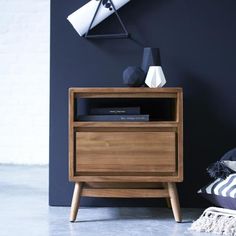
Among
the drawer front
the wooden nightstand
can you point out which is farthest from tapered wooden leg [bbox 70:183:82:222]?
the drawer front

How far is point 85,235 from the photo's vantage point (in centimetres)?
223

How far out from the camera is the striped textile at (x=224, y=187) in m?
2.30

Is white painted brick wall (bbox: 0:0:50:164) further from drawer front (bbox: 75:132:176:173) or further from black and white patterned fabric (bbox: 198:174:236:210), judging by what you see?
black and white patterned fabric (bbox: 198:174:236:210)

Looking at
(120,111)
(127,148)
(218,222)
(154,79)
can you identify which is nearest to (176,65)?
(154,79)

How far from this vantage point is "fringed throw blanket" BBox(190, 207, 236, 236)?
87.7 inches

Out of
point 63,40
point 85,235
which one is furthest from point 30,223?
point 63,40

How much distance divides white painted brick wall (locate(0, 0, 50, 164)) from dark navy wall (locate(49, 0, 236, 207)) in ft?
5.40

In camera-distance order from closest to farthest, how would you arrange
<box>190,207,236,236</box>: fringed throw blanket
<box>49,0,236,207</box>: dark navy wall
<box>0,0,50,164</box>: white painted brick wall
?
<box>190,207,236,236</box>: fringed throw blanket → <box>49,0,236,207</box>: dark navy wall → <box>0,0,50,164</box>: white painted brick wall

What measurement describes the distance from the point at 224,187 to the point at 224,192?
0.03m

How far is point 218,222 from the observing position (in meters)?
2.29

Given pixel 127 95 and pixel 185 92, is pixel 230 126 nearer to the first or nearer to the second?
pixel 185 92

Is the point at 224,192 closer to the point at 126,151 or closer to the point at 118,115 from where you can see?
the point at 126,151

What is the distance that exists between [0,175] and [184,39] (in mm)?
1902

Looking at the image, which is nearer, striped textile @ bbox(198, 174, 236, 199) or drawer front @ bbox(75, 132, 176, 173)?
striped textile @ bbox(198, 174, 236, 199)
